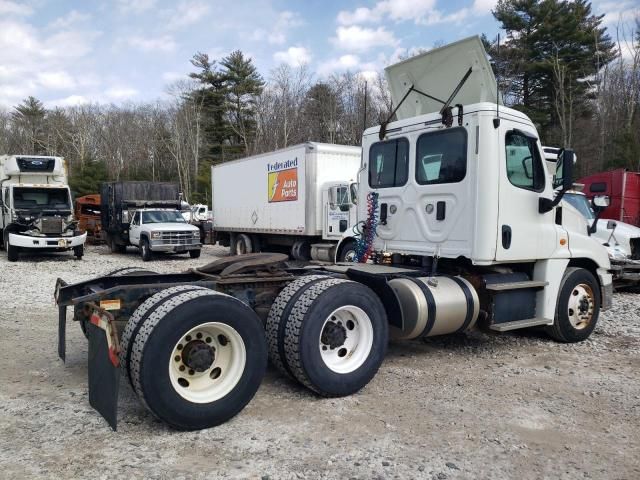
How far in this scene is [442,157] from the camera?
6141 mm

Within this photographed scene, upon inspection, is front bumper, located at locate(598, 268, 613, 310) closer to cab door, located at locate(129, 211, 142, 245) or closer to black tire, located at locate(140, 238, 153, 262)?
black tire, located at locate(140, 238, 153, 262)

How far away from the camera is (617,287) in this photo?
1092 cm

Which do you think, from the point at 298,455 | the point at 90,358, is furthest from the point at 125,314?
the point at 298,455

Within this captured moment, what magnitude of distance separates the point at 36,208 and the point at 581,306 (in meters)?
17.8

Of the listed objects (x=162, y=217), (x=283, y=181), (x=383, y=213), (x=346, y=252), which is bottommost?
(x=346, y=252)

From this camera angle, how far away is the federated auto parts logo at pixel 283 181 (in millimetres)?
15438

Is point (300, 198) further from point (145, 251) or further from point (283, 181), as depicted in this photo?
point (145, 251)

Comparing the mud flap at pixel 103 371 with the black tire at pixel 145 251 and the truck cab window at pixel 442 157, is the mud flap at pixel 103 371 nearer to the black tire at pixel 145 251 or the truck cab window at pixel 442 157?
the truck cab window at pixel 442 157

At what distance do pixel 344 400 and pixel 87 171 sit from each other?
156 ft

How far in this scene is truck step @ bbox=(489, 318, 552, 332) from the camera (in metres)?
5.92

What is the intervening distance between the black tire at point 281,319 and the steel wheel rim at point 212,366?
1.77ft

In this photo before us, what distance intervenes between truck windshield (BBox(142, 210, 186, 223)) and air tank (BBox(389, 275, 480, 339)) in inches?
612

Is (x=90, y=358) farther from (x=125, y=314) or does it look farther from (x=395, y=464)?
(x=395, y=464)

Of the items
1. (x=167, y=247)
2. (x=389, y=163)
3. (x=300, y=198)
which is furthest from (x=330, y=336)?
(x=167, y=247)
